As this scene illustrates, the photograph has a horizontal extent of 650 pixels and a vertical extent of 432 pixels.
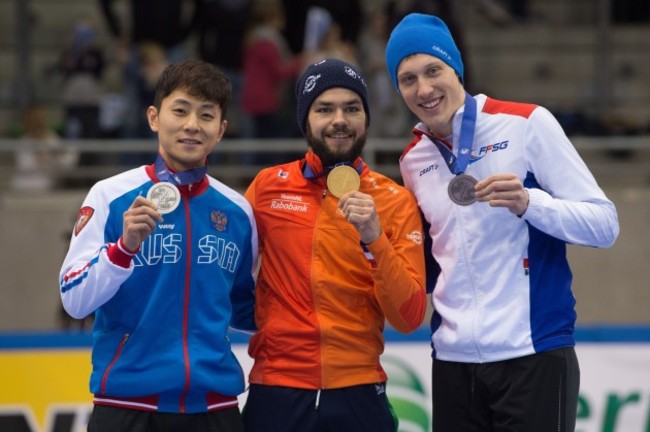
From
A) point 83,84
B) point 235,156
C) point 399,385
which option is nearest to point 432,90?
point 399,385

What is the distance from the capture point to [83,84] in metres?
12.5

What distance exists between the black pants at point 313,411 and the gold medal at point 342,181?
79cm

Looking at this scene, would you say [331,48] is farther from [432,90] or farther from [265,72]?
[432,90]

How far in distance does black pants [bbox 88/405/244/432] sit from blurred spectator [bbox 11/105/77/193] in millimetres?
7204

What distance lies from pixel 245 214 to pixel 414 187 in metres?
0.72

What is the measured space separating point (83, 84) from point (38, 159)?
1.14 m

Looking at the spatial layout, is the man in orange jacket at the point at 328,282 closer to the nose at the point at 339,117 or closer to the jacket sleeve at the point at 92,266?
the nose at the point at 339,117

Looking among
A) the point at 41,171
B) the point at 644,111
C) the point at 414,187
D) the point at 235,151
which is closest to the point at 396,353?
the point at 414,187

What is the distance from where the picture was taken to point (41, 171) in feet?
38.5

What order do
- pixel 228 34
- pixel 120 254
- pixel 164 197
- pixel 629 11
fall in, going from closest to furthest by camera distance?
1. pixel 120 254
2. pixel 164 197
3. pixel 228 34
4. pixel 629 11

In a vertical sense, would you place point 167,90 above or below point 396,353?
above

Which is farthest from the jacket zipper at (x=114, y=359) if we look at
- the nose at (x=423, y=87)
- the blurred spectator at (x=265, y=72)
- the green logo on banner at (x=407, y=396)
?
the blurred spectator at (x=265, y=72)

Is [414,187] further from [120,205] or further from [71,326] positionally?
[71,326]

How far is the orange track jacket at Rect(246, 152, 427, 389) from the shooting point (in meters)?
4.77
